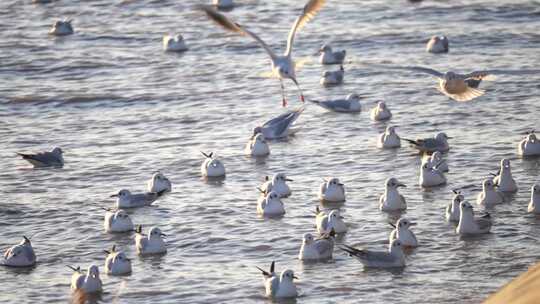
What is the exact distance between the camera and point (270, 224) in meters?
21.8

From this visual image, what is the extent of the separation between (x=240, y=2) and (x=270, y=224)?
19281 mm

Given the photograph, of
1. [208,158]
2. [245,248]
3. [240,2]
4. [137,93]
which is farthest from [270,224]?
[240,2]

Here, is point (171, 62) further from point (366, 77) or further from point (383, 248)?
point (383, 248)

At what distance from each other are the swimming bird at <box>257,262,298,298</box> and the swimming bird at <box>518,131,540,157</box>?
7.22 m

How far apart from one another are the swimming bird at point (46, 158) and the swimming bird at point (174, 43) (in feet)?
30.5

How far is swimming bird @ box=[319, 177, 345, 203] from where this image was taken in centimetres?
2262

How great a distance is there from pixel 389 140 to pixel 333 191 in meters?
3.37

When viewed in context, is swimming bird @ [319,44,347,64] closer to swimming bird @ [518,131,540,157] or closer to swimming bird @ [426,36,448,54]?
swimming bird @ [426,36,448,54]

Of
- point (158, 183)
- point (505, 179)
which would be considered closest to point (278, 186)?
point (158, 183)

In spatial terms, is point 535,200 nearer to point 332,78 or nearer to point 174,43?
point 332,78

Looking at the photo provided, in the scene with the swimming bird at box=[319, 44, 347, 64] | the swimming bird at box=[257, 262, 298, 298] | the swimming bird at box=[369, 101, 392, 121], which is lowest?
the swimming bird at box=[257, 262, 298, 298]

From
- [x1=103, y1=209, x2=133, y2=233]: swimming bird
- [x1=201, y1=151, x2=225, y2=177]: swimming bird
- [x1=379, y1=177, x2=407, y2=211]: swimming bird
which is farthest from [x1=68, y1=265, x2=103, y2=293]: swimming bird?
[x1=201, y1=151, x2=225, y2=177]: swimming bird

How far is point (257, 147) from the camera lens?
1016 inches

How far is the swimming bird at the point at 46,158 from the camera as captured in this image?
25359 millimetres
